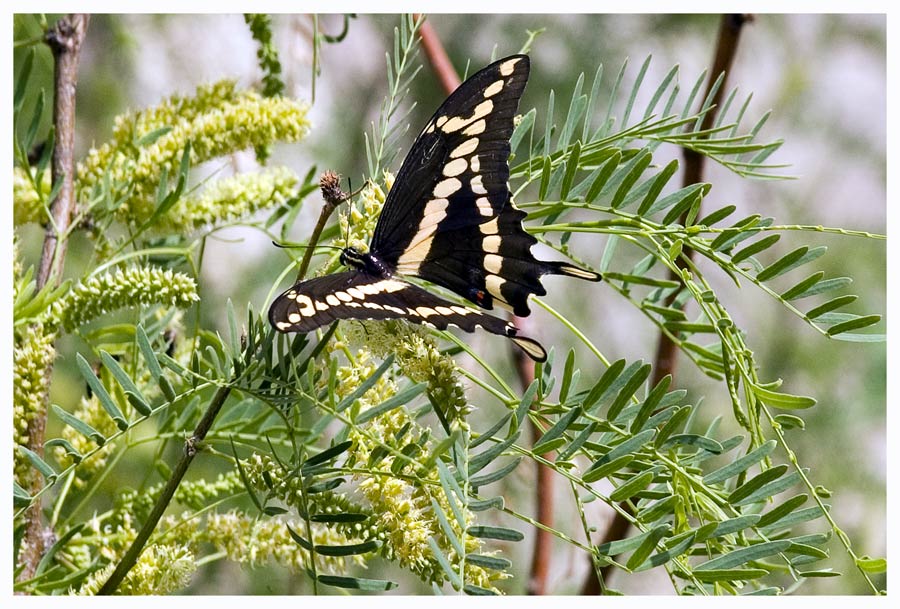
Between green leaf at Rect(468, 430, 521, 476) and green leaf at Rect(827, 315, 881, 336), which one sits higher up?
green leaf at Rect(827, 315, 881, 336)

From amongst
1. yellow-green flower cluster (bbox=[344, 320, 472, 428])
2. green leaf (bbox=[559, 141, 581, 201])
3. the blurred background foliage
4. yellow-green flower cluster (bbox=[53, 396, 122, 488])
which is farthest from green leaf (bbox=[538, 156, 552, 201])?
the blurred background foliage

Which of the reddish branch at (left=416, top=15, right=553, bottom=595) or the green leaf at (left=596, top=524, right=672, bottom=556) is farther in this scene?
the reddish branch at (left=416, top=15, right=553, bottom=595)

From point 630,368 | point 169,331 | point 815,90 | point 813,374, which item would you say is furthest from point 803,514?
point 815,90

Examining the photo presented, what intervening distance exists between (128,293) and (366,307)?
0.19m

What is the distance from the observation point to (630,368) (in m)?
0.42

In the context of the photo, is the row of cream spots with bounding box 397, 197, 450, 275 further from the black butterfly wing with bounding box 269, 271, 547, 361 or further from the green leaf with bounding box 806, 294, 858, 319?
the green leaf with bounding box 806, 294, 858, 319

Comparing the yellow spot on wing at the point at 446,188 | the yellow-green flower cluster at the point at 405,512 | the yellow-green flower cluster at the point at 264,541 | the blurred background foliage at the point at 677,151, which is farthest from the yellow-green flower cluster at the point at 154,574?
the blurred background foliage at the point at 677,151

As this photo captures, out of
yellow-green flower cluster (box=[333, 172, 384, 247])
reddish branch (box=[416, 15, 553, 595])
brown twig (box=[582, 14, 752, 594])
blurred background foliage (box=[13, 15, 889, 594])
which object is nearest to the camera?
yellow-green flower cluster (box=[333, 172, 384, 247])

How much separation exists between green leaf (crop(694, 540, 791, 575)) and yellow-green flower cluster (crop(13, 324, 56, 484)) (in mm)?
395

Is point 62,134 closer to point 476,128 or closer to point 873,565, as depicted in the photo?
point 476,128

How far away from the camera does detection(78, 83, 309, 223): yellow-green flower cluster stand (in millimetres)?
623

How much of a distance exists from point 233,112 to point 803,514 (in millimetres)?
436

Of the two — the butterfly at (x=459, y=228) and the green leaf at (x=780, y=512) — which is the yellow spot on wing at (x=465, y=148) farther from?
the green leaf at (x=780, y=512)

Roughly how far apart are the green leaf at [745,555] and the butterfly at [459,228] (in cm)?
12
